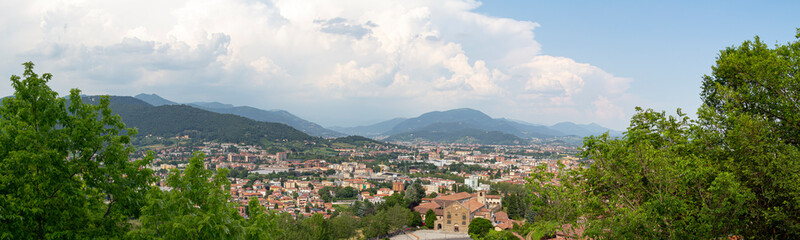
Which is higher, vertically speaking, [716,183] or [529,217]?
[716,183]

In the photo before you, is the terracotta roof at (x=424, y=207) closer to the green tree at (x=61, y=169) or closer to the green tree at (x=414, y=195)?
the green tree at (x=414, y=195)

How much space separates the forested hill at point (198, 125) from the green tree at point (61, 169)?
12456 cm

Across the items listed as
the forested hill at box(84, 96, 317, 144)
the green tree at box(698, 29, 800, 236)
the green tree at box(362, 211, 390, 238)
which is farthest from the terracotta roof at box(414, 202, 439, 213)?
the forested hill at box(84, 96, 317, 144)

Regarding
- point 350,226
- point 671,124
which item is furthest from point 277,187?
point 671,124

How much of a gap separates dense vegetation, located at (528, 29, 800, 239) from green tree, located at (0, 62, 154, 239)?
4570 millimetres

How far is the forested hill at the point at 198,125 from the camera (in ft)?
416

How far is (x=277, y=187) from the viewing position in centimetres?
6162

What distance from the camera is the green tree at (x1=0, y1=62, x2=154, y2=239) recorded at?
4.18 m

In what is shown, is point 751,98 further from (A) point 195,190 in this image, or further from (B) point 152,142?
(B) point 152,142

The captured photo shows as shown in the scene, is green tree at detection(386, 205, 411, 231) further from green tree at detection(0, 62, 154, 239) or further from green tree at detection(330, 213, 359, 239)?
green tree at detection(0, 62, 154, 239)

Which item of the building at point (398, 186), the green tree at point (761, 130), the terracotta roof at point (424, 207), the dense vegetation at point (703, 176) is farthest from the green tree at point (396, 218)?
the building at point (398, 186)

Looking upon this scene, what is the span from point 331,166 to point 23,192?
88174 mm

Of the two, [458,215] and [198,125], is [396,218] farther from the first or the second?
[198,125]

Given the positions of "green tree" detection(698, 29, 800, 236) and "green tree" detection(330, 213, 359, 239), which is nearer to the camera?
"green tree" detection(698, 29, 800, 236)
